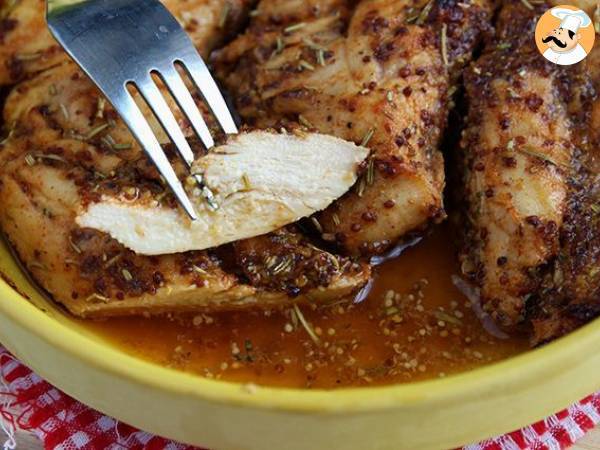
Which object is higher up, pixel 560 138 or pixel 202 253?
pixel 560 138

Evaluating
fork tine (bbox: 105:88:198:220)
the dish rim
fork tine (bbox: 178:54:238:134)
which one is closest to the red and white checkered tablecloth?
the dish rim

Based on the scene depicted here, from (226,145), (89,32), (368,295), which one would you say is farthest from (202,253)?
(89,32)

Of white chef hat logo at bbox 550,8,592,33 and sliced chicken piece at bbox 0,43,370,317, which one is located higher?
white chef hat logo at bbox 550,8,592,33

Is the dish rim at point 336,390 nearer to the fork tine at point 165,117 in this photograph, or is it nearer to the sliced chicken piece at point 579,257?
the sliced chicken piece at point 579,257

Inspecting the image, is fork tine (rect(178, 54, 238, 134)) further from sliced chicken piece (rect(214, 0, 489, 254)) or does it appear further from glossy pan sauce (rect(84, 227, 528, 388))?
glossy pan sauce (rect(84, 227, 528, 388))

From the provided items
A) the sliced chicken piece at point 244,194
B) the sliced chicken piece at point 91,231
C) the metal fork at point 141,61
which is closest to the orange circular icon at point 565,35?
the sliced chicken piece at point 244,194

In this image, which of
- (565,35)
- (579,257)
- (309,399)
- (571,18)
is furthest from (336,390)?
(571,18)

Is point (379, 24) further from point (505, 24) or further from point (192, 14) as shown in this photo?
point (192, 14)

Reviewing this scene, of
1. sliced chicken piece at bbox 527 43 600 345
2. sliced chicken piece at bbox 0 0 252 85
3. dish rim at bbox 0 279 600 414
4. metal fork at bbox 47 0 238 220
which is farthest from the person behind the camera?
sliced chicken piece at bbox 0 0 252 85
